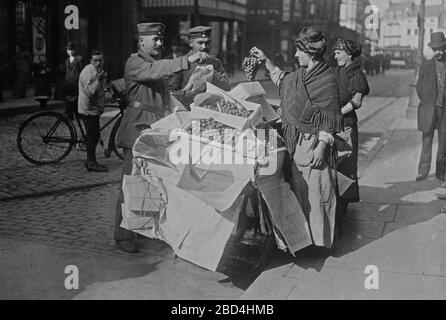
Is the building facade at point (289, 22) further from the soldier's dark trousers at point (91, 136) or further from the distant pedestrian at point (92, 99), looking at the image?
the soldier's dark trousers at point (91, 136)

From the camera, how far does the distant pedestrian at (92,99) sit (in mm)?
7996

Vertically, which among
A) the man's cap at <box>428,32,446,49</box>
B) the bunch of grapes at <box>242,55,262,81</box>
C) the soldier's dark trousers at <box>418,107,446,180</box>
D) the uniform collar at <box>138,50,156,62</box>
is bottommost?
the soldier's dark trousers at <box>418,107,446,180</box>

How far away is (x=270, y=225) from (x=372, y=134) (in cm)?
897

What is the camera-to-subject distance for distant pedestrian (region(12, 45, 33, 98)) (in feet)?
54.4

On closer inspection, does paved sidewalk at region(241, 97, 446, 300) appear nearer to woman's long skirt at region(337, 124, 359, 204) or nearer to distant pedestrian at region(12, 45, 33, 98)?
woman's long skirt at region(337, 124, 359, 204)

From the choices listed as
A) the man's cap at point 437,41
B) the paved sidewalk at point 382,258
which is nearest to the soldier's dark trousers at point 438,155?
the paved sidewalk at point 382,258

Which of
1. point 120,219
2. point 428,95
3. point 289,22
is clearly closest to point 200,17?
point 289,22

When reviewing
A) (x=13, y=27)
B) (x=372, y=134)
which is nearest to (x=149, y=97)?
(x=372, y=134)

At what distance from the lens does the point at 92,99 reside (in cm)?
805

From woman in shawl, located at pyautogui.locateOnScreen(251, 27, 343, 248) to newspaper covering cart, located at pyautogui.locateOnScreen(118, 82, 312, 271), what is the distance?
19 cm

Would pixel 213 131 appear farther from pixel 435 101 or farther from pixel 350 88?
pixel 435 101

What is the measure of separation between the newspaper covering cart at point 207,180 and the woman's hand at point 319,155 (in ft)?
0.87

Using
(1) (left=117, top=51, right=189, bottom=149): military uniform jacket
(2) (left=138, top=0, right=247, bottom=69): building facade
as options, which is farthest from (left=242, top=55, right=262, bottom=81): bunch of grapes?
(2) (left=138, top=0, right=247, bottom=69): building facade
